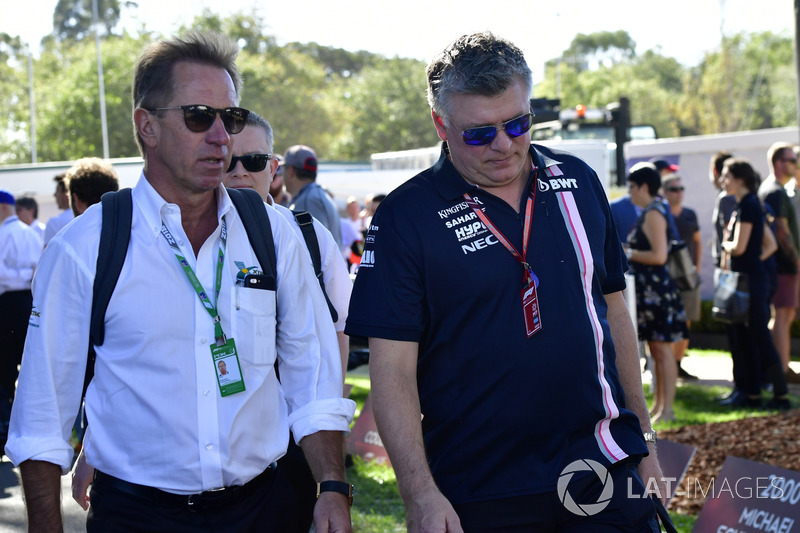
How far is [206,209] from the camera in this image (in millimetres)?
2941

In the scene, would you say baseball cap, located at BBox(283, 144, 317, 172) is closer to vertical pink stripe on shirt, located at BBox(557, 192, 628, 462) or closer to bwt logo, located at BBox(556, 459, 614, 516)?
vertical pink stripe on shirt, located at BBox(557, 192, 628, 462)

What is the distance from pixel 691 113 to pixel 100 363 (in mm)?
51573

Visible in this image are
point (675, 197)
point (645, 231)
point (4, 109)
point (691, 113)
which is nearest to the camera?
point (645, 231)

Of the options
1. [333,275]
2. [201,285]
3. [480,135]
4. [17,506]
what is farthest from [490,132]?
[17,506]

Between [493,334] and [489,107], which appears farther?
[489,107]

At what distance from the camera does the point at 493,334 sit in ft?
9.21

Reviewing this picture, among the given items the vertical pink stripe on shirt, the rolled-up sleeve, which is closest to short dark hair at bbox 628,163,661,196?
the vertical pink stripe on shirt

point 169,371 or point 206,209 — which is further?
point 206,209

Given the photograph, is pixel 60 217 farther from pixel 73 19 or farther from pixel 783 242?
pixel 73 19

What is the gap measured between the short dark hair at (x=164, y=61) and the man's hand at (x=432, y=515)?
4.64ft

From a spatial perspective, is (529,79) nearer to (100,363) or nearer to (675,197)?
(100,363)

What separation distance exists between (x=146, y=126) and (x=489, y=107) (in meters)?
1.07

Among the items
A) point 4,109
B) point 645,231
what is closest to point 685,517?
point 645,231

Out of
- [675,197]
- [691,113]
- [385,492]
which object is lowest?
[385,492]
